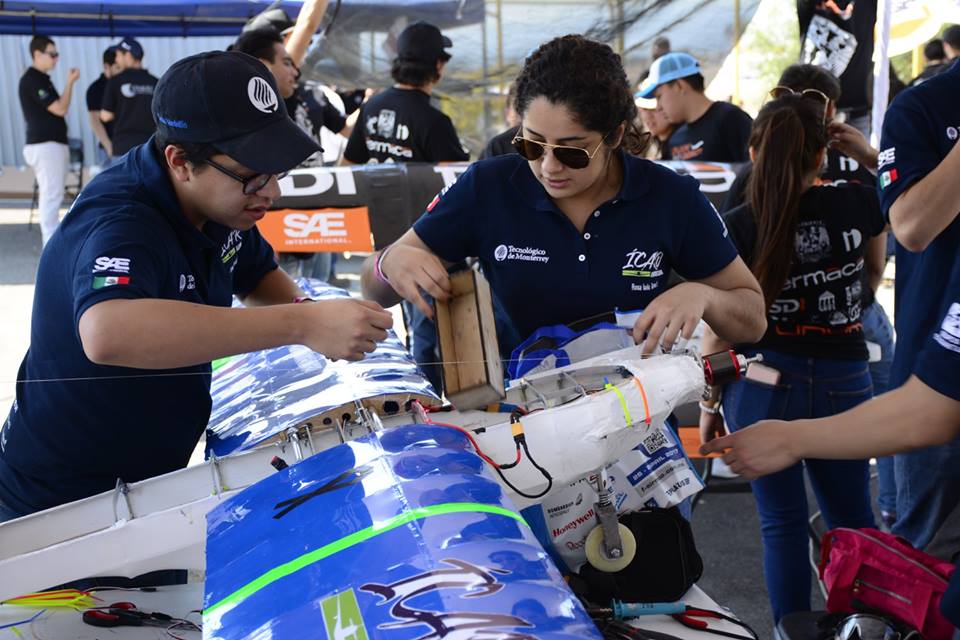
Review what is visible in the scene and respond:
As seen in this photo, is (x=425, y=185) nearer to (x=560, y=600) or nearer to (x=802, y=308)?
(x=802, y=308)

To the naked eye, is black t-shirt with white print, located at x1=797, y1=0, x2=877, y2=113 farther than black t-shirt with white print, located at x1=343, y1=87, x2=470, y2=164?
Yes

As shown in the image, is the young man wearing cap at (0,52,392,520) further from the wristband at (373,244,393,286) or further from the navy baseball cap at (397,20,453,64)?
the navy baseball cap at (397,20,453,64)

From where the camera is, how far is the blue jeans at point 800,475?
2.56 m

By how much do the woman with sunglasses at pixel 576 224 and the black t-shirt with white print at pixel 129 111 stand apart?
6.38 meters

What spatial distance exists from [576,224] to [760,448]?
0.58 m

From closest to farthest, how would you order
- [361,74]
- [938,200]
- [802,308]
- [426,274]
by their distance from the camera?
[426,274], [938,200], [802,308], [361,74]

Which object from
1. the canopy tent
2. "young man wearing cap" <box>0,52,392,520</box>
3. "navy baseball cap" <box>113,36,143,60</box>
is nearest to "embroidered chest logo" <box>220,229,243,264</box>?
"young man wearing cap" <box>0,52,392,520</box>

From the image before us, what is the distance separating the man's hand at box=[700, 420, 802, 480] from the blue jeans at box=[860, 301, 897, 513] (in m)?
1.74

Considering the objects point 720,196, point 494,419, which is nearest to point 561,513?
point 494,419

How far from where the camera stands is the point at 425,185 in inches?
171

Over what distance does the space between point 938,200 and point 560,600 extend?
1415mm

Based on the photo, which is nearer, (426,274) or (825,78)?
(426,274)

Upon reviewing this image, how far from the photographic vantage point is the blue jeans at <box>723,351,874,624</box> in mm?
2557

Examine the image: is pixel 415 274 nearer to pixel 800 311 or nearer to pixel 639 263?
pixel 639 263
